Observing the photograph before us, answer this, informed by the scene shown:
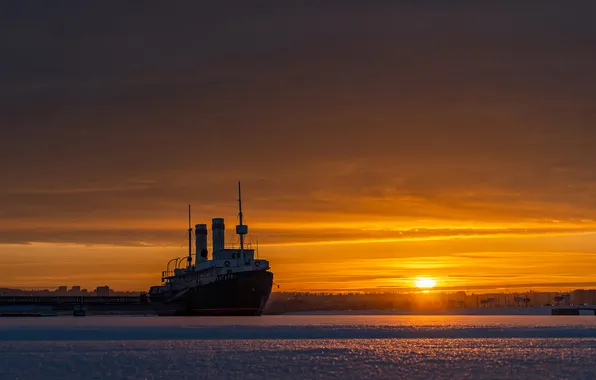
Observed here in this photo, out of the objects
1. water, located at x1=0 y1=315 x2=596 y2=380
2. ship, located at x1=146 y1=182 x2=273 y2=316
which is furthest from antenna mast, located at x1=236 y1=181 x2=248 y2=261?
water, located at x1=0 y1=315 x2=596 y2=380

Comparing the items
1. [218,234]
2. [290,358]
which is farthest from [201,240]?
[290,358]

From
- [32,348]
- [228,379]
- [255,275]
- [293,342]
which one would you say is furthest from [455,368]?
[255,275]

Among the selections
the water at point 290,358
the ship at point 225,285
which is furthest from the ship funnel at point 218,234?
the water at point 290,358

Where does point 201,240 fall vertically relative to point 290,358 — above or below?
above

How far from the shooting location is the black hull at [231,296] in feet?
554

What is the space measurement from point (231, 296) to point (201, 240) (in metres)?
30.5

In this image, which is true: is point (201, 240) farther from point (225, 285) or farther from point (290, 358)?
point (290, 358)

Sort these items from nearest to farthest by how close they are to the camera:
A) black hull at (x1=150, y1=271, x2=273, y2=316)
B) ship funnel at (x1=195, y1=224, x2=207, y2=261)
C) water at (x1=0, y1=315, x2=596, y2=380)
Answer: water at (x1=0, y1=315, x2=596, y2=380) → black hull at (x1=150, y1=271, x2=273, y2=316) → ship funnel at (x1=195, y1=224, x2=207, y2=261)

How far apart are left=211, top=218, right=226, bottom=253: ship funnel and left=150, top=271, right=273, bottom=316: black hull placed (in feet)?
38.8

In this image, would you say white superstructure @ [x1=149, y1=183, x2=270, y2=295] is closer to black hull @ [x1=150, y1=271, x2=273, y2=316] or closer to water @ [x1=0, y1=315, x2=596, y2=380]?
black hull @ [x1=150, y1=271, x2=273, y2=316]

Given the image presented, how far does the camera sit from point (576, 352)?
Result: 243 feet

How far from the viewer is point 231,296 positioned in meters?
170

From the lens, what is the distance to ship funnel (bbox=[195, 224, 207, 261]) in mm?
195300

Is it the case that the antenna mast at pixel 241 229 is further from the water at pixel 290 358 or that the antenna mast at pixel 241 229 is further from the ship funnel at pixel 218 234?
the water at pixel 290 358
